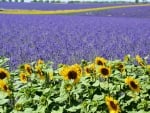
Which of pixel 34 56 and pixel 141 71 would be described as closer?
pixel 141 71

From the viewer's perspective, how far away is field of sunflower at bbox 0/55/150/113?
10.6ft

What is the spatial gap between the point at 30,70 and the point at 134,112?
3.34 ft

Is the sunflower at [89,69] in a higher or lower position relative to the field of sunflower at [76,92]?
higher

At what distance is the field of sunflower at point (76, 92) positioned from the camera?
10.6ft

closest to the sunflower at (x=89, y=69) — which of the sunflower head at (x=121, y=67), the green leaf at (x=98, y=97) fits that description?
the sunflower head at (x=121, y=67)

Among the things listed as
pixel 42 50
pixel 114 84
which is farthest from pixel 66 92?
pixel 42 50

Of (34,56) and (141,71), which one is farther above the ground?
(141,71)

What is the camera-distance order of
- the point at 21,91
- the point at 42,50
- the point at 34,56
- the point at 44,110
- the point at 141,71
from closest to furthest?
1. the point at 44,110
2. the point at 21,91
3. the point at 141,71
4. the point at 34,56
5. the point at 42,50

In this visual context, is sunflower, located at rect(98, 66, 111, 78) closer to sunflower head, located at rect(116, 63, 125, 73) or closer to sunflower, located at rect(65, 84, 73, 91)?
sunflower, located at rect(65, 84, 73, 91)

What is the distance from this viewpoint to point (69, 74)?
3275 mm

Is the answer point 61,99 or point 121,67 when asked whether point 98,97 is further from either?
point 121,67

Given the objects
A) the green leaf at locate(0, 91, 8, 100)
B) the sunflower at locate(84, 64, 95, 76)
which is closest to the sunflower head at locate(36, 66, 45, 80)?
the sunflower at locate(84, 64, 95, 76)

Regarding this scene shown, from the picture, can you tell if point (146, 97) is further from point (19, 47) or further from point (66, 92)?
point (19, 47)

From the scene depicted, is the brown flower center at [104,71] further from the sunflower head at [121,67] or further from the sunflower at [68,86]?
the sunflower head at [121,67]
